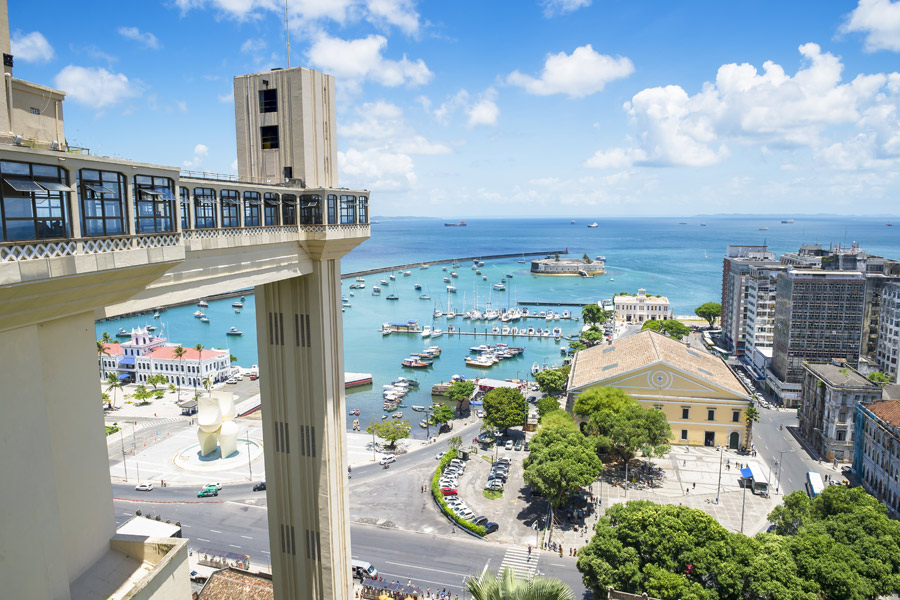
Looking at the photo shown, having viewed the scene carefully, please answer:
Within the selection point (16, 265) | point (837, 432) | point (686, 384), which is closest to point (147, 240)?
point (16, 265)

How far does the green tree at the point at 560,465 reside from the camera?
3656 cm

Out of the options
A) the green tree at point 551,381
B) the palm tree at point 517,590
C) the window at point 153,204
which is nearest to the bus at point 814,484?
the green tree at point 551,381

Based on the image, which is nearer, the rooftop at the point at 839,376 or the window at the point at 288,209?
the window at the point at 288,209

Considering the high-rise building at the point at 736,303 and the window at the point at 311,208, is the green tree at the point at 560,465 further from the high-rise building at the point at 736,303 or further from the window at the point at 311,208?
the high-rise building at the point at 736,303

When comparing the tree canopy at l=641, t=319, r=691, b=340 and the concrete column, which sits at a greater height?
the concrete column

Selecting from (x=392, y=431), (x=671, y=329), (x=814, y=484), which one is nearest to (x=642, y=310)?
(x=671, y=329)

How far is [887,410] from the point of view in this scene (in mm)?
42750

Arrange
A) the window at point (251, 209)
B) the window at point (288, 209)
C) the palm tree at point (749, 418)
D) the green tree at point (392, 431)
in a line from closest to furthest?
the window at point (251, 209), the window at point (288, 209), the palm tree at point (749, 418), the green tree at point (392, 431)

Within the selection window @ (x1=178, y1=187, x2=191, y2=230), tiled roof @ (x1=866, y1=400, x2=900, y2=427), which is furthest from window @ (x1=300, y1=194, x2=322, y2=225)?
tiled roof @ (x1=866, y1=400, x2=900, y2=427)

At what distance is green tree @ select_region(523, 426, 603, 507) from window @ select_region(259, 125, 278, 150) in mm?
26391

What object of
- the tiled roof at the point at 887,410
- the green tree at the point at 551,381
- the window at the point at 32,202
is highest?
the window at the point at 32,202

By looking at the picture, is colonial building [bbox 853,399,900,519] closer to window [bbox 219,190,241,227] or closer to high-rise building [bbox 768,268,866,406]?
high-rise building [bbox 768,268,866,406]

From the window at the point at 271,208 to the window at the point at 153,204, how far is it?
489cm

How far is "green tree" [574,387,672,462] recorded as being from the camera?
43844 mm
